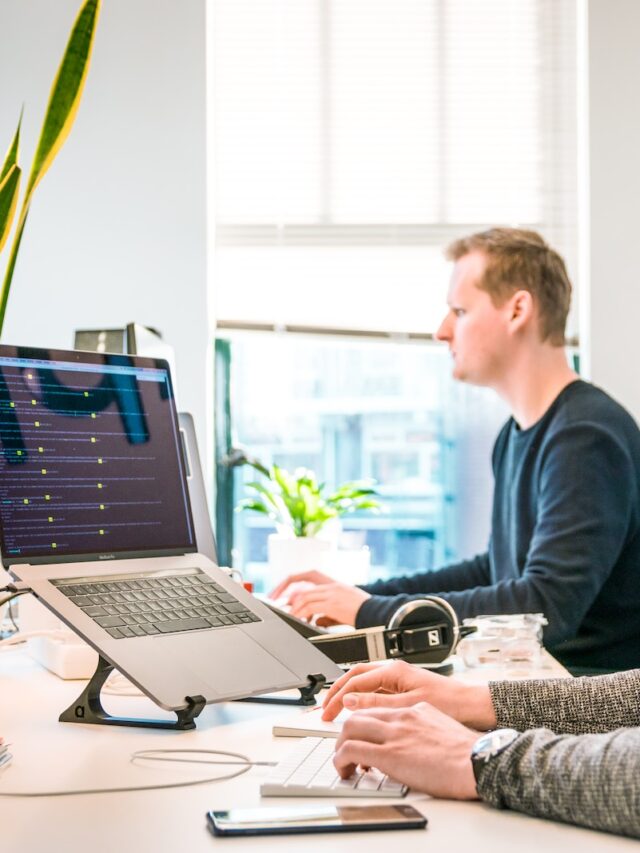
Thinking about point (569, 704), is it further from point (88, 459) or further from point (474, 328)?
point (474, 328)

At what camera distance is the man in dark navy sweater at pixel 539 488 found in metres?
1.71

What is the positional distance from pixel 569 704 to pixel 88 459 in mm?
600

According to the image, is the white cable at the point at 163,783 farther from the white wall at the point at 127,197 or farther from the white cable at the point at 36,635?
the white wall at the point at 127,197

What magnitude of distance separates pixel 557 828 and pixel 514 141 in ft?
8.68

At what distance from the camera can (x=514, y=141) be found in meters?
3.07

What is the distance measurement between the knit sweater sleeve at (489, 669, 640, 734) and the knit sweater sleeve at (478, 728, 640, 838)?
189mm

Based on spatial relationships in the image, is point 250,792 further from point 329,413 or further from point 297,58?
point 297,58

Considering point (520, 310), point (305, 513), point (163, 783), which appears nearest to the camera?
point (163, 783)

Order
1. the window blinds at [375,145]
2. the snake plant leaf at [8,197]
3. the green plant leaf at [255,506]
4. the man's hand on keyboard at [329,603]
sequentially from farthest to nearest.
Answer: the window blinds at [375,145]
the green plant leaf at [255,506]
the man's hand on keyboard at [329,603]
the snake plant leaf at [8,197]

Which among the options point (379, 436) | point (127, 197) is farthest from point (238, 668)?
point (127, 197)

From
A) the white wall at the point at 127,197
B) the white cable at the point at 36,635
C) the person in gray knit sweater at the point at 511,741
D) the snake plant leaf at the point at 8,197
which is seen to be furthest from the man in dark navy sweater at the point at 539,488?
the white wall at the point at 127,197

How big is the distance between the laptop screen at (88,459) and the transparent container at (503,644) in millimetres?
447

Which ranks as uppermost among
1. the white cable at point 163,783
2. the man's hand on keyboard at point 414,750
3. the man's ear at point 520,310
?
the man's ear at point 520,310

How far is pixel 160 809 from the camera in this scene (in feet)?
2.54
